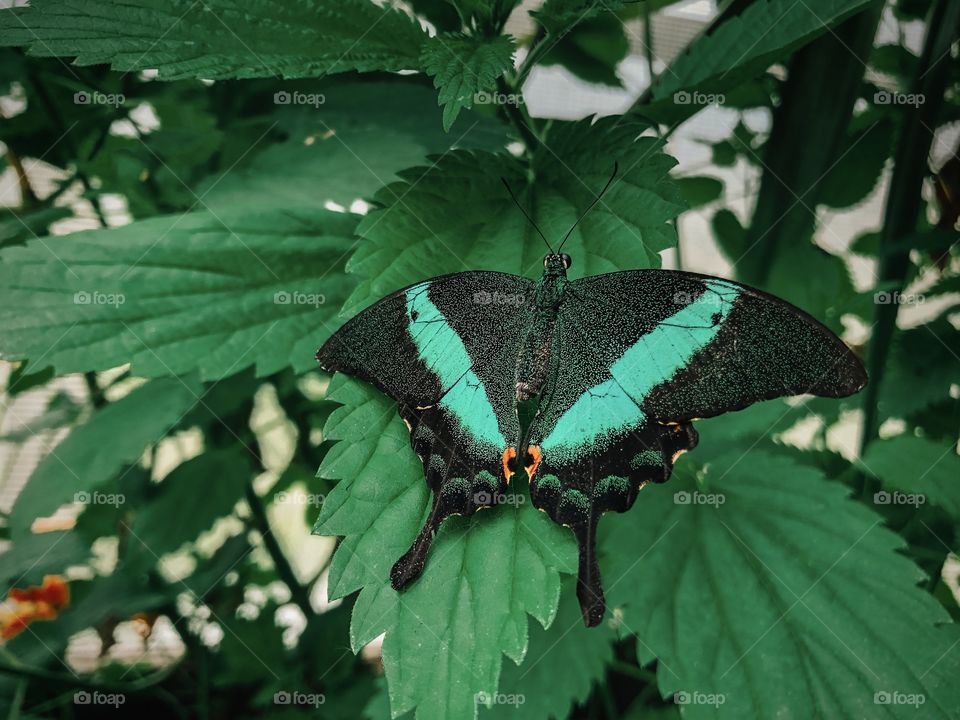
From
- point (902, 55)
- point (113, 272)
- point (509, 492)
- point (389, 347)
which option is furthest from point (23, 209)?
point (902, 55)

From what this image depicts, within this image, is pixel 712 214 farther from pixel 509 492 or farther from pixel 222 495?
pixel 222 495

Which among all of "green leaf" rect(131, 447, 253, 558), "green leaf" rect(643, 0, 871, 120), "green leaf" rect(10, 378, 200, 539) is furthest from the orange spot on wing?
"green leaf" rect(131, 447, 253, 558)

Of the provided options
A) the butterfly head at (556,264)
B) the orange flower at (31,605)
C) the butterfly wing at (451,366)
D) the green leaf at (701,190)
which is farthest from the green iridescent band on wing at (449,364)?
the orange flower at (31,605)

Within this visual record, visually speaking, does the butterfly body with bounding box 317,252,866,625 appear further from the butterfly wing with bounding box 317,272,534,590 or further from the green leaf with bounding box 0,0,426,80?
the green leaf with bounding box 0,0,426,80

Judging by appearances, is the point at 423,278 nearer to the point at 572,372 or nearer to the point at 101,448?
the point at 572,372

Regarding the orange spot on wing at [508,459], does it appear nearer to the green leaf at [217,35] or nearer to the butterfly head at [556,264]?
the butterfly head at [556,264]

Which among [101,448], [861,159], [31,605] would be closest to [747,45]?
[861,159]
